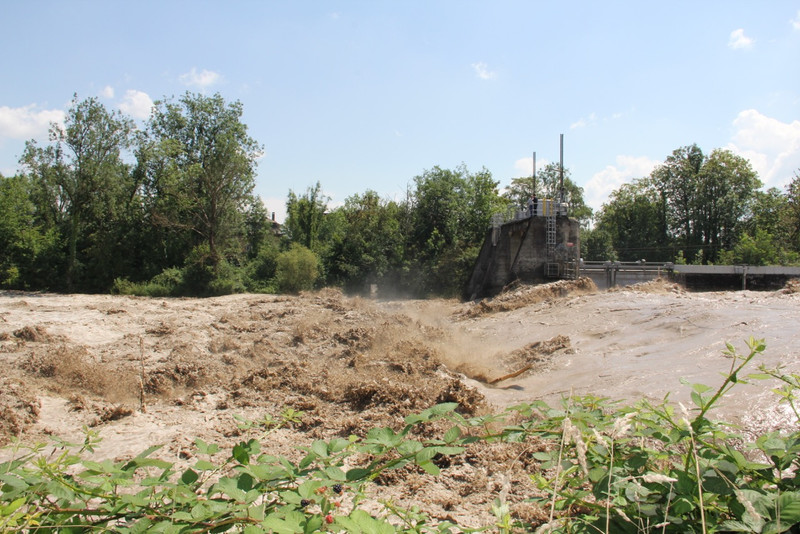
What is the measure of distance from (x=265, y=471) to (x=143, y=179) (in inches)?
1573

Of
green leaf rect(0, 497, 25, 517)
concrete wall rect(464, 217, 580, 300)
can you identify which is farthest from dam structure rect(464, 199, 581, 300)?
green leaf rect(0, 497, 25, 517)

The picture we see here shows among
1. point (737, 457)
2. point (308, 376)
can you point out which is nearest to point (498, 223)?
point (308, 376)

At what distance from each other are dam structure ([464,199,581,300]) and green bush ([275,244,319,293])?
1140 cm

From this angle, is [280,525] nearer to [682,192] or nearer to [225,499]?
[225,499]

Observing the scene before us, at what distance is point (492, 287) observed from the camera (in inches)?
1185

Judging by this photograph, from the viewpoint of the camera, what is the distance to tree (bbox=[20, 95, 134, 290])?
102 ft

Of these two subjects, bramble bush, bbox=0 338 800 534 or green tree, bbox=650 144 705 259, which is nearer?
bramble bush, bbox=0 338 800 534

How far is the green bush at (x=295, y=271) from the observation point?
33906 mm

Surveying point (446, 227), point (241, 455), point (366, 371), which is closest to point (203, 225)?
Answer: point (446, 227)

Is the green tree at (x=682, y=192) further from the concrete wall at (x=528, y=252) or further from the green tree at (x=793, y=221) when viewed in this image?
the concrete wall at (x=528, y=252)

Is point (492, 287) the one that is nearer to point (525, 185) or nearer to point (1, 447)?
point (1, 447)

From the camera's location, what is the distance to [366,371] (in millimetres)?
11172

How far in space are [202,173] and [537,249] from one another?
20958 mm

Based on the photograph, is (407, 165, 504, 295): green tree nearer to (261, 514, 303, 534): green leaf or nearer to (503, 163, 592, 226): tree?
(503, 163, 592, 226): tree
